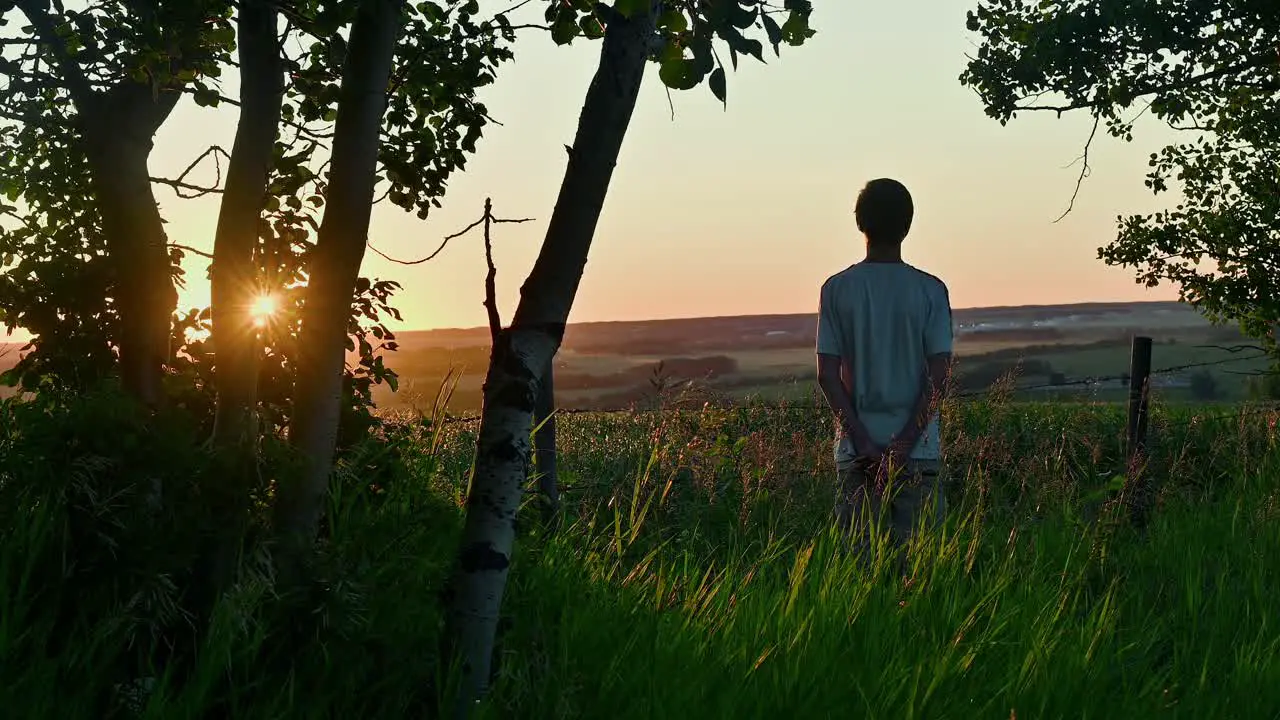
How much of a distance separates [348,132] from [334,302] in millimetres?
502

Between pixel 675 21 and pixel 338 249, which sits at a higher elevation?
pixel 675 21

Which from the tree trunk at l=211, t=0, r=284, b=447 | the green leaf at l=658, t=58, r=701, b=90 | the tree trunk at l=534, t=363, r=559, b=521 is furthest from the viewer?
the tree trunk at l=534, t=363, r=559, b=521

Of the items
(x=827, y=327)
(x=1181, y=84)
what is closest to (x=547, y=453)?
(x=827, y=327)

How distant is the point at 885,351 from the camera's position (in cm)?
485

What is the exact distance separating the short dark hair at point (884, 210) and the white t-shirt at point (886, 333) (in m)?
0.13

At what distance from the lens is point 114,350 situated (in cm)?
700

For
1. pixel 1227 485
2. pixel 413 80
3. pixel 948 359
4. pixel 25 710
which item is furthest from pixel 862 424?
pixel 1227 485

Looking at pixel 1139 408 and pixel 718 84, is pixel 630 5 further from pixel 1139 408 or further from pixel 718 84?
pixel 1139 408

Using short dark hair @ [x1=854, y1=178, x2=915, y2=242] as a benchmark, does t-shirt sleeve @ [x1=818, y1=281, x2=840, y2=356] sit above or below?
below

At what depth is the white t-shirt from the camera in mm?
4816

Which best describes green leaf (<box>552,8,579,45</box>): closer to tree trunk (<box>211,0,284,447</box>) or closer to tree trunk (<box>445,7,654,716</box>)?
tree trunk (<box>211,0,284,447</box>)

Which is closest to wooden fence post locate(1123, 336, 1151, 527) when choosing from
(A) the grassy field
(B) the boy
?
(A) the grassy field

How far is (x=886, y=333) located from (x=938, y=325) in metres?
0.24

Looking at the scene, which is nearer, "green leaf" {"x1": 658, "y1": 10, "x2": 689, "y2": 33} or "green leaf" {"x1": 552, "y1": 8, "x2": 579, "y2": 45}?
"green leaf" {"x1": 658, "y1": 10, "x2": 689, "y2": 33}
